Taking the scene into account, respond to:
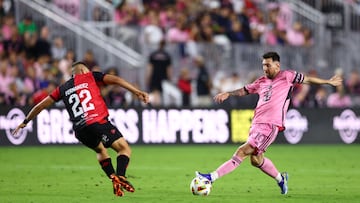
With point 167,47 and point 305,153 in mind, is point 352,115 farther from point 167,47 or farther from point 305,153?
point 167,47

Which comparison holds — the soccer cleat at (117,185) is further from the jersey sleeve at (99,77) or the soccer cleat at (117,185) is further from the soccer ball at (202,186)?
the jersey sleeve at (99,77)

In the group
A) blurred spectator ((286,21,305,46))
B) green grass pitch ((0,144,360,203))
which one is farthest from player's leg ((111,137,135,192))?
blurred spectator ((286,21,305,46))

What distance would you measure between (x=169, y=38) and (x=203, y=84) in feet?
6.56

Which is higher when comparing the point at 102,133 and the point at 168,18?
the point at 168,18

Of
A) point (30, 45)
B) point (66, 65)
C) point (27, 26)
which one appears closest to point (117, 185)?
point (66, 65)

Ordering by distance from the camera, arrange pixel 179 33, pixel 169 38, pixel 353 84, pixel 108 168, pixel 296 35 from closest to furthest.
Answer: pixel 108 168 < pixel 169 38 < pixel 179 33 < pixel 353 84 < pixel 296 35

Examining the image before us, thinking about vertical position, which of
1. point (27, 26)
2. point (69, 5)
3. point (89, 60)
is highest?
point (69, 5)

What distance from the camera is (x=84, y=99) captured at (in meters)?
13.3

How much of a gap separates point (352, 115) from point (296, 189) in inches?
438

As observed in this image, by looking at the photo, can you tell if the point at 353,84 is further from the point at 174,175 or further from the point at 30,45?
the point at 174,175

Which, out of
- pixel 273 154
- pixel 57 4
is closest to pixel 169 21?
pixel 57 4

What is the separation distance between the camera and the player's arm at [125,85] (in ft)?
42.4

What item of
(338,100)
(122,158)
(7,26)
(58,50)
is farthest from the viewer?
(338,100)

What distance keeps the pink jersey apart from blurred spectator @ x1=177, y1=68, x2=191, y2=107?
13.0 metres
